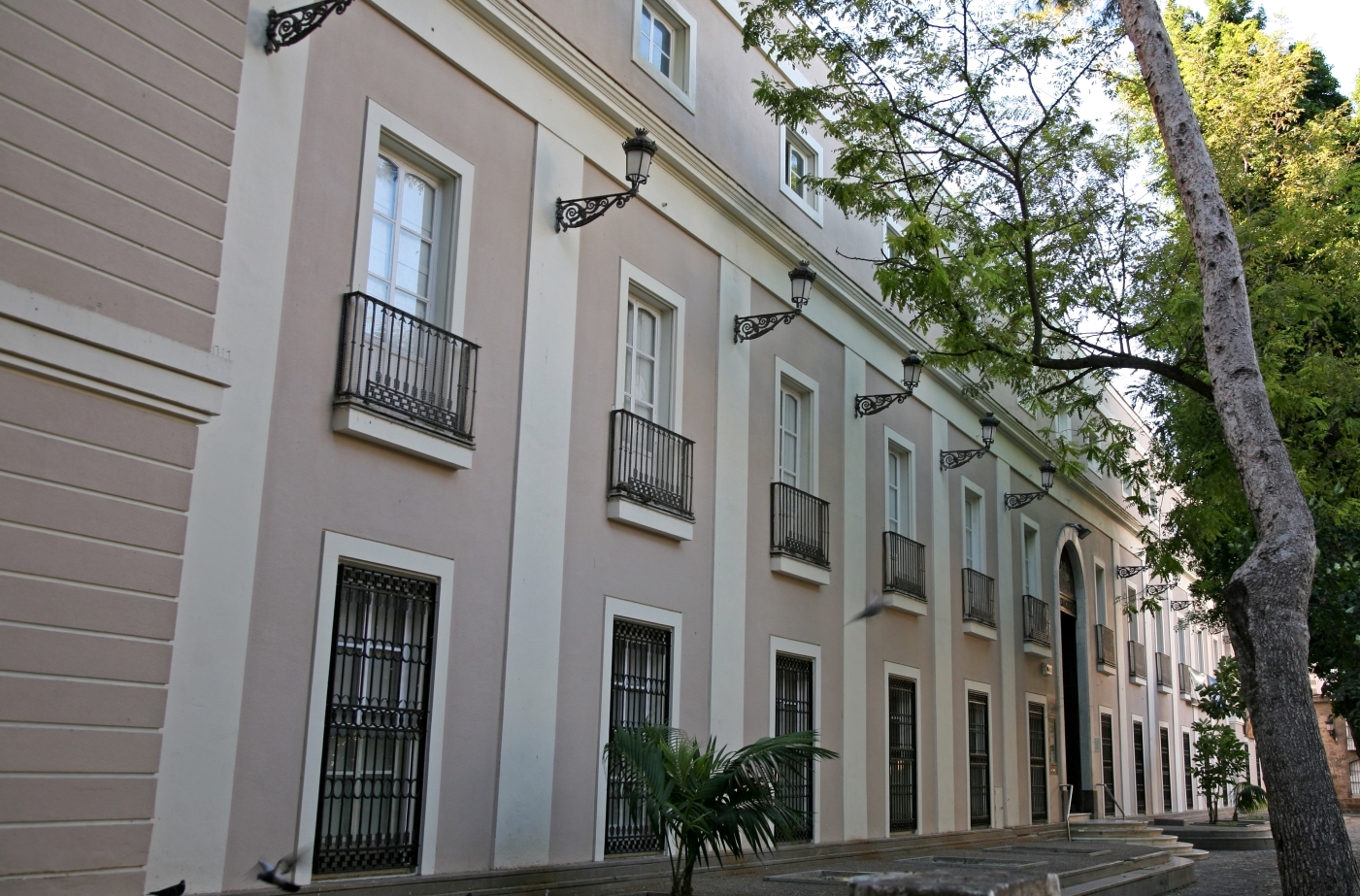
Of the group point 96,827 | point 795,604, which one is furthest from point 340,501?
point 795,604

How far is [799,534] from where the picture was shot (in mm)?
14422

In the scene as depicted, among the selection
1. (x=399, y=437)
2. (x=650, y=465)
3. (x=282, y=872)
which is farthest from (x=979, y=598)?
(x=282, y=872)

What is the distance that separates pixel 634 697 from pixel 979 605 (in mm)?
9920

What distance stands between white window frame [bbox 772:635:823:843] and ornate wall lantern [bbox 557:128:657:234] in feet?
17.2

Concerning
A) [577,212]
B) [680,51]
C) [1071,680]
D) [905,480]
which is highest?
[680,51]

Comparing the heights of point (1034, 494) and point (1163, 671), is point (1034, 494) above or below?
above

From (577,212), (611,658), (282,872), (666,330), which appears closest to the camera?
(282,872)

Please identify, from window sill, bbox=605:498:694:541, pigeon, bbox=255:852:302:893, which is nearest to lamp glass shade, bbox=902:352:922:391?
window sill, bbox=605:498:694:541

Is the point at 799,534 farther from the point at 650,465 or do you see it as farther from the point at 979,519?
the point at 979,519

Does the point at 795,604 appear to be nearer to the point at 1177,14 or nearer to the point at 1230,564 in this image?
the point at 1230,564

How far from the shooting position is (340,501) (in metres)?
8.46

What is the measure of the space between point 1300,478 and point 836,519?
5300 mm

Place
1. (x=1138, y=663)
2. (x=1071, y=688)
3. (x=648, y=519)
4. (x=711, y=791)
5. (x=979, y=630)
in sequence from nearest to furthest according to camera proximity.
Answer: (x=711, y=791) < (x=648, y=519) < (x=979, y=630) < (x=1071, y=688) < (x=1138, y=663)

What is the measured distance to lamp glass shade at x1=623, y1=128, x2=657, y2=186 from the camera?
10414mm
